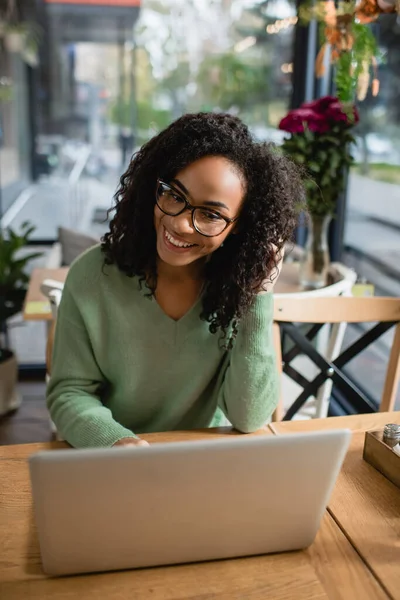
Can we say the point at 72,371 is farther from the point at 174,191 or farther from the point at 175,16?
the point at 175,16

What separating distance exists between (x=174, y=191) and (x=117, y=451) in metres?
0.53

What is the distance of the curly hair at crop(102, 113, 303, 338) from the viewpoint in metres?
1.04

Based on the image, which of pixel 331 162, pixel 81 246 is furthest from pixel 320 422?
pixel 81 246

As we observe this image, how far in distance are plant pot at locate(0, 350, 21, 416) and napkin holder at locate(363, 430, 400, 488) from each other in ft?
6.80

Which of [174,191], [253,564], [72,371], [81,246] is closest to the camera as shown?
[253,564]

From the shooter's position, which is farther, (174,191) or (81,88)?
(81,88)

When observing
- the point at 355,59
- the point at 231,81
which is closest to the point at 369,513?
the point at 355,59

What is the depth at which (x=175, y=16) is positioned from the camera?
3.14m

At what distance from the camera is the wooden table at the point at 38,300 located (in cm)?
214

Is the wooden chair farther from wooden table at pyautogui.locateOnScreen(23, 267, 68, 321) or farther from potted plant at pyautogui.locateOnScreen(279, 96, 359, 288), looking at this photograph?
wooden table at pyautogui.locateOnScreen(23, 267, 68, 321)

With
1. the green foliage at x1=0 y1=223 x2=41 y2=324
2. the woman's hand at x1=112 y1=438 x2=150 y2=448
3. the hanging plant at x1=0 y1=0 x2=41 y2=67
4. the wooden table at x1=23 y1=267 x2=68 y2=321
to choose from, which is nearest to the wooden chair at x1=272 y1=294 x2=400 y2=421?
the woman's hand at x1=112 y1=438 x2=150 y2=448

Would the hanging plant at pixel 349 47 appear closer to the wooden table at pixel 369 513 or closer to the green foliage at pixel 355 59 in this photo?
the green foliage at pixel 355 59

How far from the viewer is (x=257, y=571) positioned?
28.9 inches

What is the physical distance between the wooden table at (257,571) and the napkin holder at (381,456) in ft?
0.18
